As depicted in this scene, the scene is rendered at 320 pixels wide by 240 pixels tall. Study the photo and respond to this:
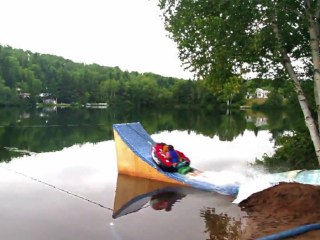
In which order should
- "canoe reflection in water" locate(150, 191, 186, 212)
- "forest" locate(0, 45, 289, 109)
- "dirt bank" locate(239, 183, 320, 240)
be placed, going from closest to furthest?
"dirt bank" locate(239, 183, 320, 240) → "canoe reflection in water" locate(150, 191, 186, 212) → "forest" locate(0, 45, 289, 109)

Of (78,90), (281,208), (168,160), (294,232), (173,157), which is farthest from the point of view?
(78,90)

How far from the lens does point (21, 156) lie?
23297mm

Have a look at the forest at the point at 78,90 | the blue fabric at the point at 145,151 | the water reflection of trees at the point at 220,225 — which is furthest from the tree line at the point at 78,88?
the water reflection of trees at the point at 220,225

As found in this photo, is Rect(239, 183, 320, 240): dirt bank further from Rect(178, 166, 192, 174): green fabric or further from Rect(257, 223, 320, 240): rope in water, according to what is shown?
Rect(178, 166, 192, 174): green fabric

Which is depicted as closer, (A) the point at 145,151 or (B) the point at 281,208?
(B) the point at 281,208

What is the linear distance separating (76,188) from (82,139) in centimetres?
1755

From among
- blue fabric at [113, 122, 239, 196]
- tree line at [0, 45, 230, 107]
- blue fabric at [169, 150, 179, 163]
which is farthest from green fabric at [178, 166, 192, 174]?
tree line at [0, 45, 230, 107]

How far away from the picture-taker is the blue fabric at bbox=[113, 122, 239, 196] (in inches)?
517

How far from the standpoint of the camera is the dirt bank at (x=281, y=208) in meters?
9.27

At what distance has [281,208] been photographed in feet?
33.9

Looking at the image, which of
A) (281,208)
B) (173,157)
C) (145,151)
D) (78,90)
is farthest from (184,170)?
(78,90)

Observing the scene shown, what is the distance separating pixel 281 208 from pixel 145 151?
23.2ft

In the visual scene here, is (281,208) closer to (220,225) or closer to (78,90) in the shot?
(220,225)

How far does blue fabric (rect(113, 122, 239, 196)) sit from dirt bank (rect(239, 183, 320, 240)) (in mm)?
1542
